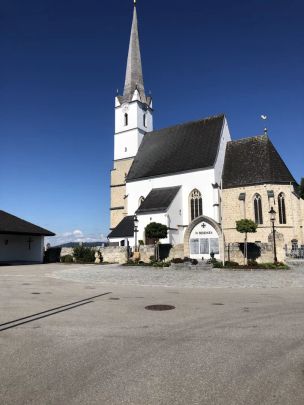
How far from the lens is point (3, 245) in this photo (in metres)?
33.9

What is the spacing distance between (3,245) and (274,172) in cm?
2814

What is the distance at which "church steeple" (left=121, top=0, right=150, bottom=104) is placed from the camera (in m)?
47.6

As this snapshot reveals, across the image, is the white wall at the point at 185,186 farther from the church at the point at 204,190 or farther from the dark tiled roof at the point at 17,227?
the dark tiled roof at the point at 17,227

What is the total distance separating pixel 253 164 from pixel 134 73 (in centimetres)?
2349

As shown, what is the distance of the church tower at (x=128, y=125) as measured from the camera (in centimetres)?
4509

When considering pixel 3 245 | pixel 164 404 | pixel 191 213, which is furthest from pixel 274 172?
pixel 164 404

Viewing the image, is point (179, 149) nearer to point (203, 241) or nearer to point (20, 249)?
point (203, 241)

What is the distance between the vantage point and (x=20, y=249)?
35656 mm

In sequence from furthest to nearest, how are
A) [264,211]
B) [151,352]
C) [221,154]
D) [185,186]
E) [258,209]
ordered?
[221,154] < [185,186] < [258,209] < [264,211] < [151,352]

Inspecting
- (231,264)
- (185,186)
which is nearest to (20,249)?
(185,186)

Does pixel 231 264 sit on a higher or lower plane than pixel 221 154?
lower

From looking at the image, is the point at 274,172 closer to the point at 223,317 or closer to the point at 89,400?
the point at 223,317

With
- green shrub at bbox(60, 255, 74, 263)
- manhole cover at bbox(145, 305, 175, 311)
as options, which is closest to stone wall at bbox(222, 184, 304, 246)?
green shrub at bbox(60, 255, 74, 263)

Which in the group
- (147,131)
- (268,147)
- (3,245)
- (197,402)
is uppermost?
(147,131)
